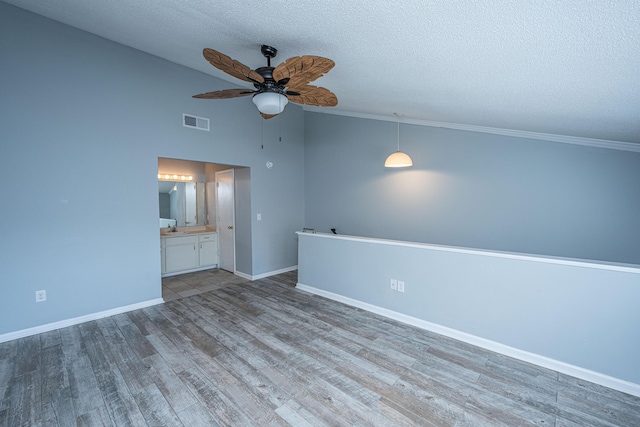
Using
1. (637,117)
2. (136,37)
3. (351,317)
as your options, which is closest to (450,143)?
(637,117)

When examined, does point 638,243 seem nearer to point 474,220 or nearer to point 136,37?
point 474,220

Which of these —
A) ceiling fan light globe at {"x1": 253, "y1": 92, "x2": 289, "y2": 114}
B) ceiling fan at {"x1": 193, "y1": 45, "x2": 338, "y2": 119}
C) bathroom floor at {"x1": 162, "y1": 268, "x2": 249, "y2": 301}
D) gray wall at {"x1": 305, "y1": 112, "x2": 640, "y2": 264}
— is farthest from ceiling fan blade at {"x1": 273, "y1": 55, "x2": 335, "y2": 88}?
bathroom floor at {"x1": 162, "y1": 268, "x2": 249, "y2": 301}

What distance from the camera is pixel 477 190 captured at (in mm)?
3699

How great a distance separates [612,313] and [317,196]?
14.2 feet

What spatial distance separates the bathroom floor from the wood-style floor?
101cm

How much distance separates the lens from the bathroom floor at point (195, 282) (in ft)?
14.0

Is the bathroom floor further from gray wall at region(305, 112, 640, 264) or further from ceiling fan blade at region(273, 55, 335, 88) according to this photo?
ceiling fan blade at region(273, 55, 335, 88)

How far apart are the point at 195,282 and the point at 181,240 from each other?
0.95 m

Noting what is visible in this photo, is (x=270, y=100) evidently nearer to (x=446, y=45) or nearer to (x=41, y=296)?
(x=446, y=45)

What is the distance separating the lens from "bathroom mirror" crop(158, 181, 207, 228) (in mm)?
5270

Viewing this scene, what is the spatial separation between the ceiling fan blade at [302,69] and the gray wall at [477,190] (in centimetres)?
264

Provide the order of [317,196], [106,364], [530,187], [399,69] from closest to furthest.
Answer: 1. [399,69]
2. [106,364]
3. [530,187]
4. [317,196]

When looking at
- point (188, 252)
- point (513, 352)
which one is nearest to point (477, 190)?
point (513, 352)

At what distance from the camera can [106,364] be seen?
2.39 metres
